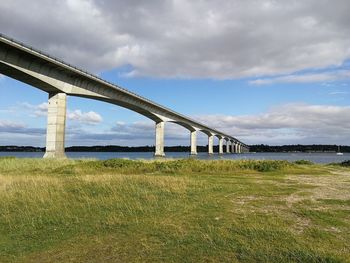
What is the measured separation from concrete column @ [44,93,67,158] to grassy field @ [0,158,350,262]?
31129 millimetres

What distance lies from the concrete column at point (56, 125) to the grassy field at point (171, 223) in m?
31.1

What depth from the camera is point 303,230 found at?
8922mm

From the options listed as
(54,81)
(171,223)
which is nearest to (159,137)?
(54,81)

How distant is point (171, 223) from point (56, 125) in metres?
39.7

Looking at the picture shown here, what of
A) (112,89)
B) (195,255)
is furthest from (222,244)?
(112,89)

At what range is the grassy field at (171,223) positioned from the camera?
24.7 ft

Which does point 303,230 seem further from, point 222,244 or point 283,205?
point 283,205

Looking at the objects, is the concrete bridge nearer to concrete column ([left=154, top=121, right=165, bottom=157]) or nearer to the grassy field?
the grassy field

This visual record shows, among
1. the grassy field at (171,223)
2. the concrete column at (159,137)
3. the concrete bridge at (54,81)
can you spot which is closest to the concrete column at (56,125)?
the concrete bridge at (54,81)

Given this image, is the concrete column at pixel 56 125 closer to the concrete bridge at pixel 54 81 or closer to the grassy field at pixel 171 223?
the concrete bridge at pixel 54 81

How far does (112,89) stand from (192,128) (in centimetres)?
5937

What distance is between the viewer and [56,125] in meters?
46.8

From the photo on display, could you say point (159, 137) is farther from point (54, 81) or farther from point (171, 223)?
point (171, 223)

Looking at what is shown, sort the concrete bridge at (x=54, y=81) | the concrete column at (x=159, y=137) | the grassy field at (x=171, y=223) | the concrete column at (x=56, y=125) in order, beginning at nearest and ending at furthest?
the grassy field at (x=171, y=223) < the concrete bridge at (x=54, y=81) < the concrete column at (x=56, y=125) < the concrete column at (x=159, y=137)
